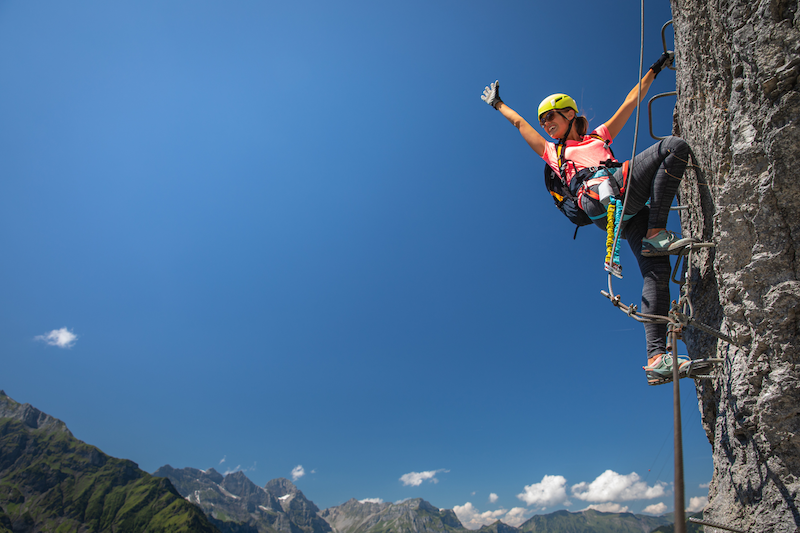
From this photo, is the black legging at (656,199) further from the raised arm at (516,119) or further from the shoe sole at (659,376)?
the raised arm at (516,119)

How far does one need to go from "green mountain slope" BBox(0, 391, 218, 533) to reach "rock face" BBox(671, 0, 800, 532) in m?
194

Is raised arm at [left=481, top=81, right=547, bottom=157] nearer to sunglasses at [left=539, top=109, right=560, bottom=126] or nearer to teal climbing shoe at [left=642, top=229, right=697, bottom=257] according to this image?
sunglasses at [left=539, top=109, right=560, bottom=126]

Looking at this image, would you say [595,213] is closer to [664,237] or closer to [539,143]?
[664,237]

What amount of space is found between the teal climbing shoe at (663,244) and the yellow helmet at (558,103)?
2.28 meters

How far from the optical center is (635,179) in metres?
5.05

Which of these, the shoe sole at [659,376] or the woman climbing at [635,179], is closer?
the shoe sole at [659,376]

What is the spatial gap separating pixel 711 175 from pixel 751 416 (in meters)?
2.77

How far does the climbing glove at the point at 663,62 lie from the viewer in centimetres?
570

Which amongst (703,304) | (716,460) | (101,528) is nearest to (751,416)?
(703,304)

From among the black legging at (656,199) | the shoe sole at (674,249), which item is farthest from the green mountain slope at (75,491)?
the shoe sole at (674,249)

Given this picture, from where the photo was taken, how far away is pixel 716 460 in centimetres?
569

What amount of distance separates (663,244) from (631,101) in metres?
2.41

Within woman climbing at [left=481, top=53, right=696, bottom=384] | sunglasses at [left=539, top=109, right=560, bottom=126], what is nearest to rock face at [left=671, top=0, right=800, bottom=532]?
woman climbing at [left=481, top=53, right=696, bottom=384]

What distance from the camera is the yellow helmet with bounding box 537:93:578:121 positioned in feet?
19.2
